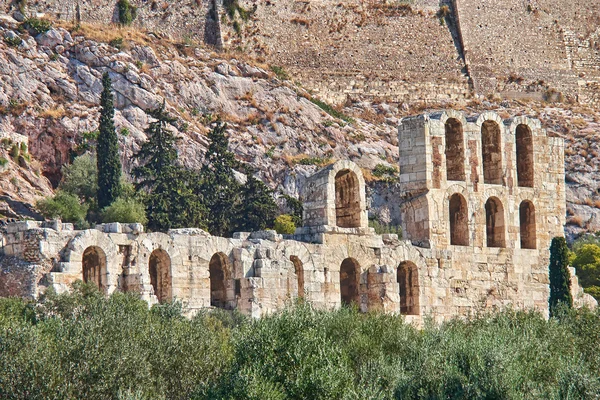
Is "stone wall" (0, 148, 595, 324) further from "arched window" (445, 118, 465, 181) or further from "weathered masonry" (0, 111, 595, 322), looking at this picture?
"arched window" (445, 118, 465, 181)

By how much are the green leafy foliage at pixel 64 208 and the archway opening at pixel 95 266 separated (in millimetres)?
18040

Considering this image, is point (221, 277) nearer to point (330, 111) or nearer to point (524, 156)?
point (524, 156)

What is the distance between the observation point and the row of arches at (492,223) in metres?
48.9

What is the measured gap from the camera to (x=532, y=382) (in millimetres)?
32406

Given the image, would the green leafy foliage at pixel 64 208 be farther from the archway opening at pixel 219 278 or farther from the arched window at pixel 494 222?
the arched window at pixel 494 222

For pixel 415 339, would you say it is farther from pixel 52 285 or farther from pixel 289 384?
pixel 52 285

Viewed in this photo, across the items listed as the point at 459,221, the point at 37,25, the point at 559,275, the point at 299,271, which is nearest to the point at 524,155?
the point at 459,221

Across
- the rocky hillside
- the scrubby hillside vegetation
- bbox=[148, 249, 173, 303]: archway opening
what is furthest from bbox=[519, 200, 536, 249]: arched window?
the rocky hillside

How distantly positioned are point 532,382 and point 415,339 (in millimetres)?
5142

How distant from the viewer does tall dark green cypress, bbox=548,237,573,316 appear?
49.1m

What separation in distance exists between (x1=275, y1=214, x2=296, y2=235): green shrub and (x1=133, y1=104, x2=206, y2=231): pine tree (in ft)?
10.4

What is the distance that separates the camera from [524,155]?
5156cm

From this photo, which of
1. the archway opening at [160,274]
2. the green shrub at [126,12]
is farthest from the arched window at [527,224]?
the green shrub at [126,12]

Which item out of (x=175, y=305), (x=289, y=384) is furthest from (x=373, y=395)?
(x=175, y=305)
